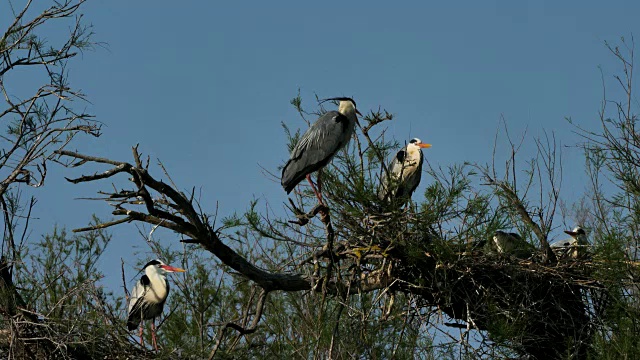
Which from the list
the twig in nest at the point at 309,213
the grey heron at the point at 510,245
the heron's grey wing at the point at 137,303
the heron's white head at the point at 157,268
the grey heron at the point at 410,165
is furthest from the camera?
the heron's white head at the point at 157,268

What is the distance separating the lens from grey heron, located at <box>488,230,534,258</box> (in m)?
6.70

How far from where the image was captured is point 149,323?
29.7ft

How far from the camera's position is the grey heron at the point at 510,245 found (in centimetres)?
670

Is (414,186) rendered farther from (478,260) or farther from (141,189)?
(141,189)

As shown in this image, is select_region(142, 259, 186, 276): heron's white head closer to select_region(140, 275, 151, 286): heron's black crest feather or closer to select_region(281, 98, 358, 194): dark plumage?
select_region(140, 275, 151, 286): heron's black crest feather

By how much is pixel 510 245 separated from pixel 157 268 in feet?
11.4

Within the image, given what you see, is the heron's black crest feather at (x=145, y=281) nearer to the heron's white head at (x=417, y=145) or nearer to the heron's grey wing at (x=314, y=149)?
→ the heron's grey wing at (x=314, y=149)

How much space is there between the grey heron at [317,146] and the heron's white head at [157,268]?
199cm

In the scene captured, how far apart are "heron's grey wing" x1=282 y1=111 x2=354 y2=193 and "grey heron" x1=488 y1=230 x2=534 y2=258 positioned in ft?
4.76

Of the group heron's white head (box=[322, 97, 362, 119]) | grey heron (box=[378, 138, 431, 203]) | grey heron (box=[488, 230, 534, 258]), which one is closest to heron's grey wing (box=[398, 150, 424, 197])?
grey heron (box=[378, 138, 431, 203])

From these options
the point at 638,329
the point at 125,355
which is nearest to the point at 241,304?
the point at 125,355

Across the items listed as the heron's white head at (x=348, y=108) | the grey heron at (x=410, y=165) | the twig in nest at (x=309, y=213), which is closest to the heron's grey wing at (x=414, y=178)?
the grey heron at (x=410, y=165)

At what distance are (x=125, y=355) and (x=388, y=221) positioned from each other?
1.88 meters

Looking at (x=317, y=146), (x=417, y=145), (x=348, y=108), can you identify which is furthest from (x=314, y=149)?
(x=417, y=145)
